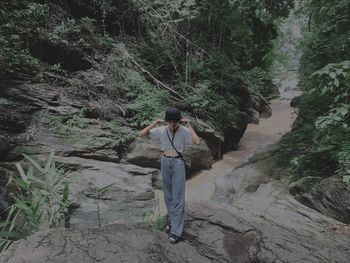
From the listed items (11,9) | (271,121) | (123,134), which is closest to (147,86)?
(123,134)

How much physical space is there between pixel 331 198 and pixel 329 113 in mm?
1484

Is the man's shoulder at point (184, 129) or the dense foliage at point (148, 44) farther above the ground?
the dense foliage at point (148, 44)

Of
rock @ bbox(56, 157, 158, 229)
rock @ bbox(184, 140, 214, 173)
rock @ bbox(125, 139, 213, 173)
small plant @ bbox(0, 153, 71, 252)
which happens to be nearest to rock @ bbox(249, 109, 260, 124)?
rock @ bbox(184, 140, 214, 173)

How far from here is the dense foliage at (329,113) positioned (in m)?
5.72

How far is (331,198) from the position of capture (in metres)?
5.84

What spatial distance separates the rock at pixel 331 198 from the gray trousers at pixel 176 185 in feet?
9.64

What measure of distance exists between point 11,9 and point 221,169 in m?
6.99

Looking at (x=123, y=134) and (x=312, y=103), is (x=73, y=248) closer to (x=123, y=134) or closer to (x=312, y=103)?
(x=123, y=134)

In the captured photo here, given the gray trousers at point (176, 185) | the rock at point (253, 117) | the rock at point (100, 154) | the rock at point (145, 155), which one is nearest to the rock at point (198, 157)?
the rock at point (145, 155)

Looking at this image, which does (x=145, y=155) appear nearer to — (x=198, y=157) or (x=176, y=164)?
(x=198, y=157)

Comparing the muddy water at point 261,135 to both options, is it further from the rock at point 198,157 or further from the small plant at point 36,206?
the small plant at point 36,206

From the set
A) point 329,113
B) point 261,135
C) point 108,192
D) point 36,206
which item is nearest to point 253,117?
point 261,135

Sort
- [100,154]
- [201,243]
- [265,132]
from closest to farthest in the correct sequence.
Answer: [201,243] → [100,154] → [265,132]

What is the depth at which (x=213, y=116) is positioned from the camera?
35.4 feet
